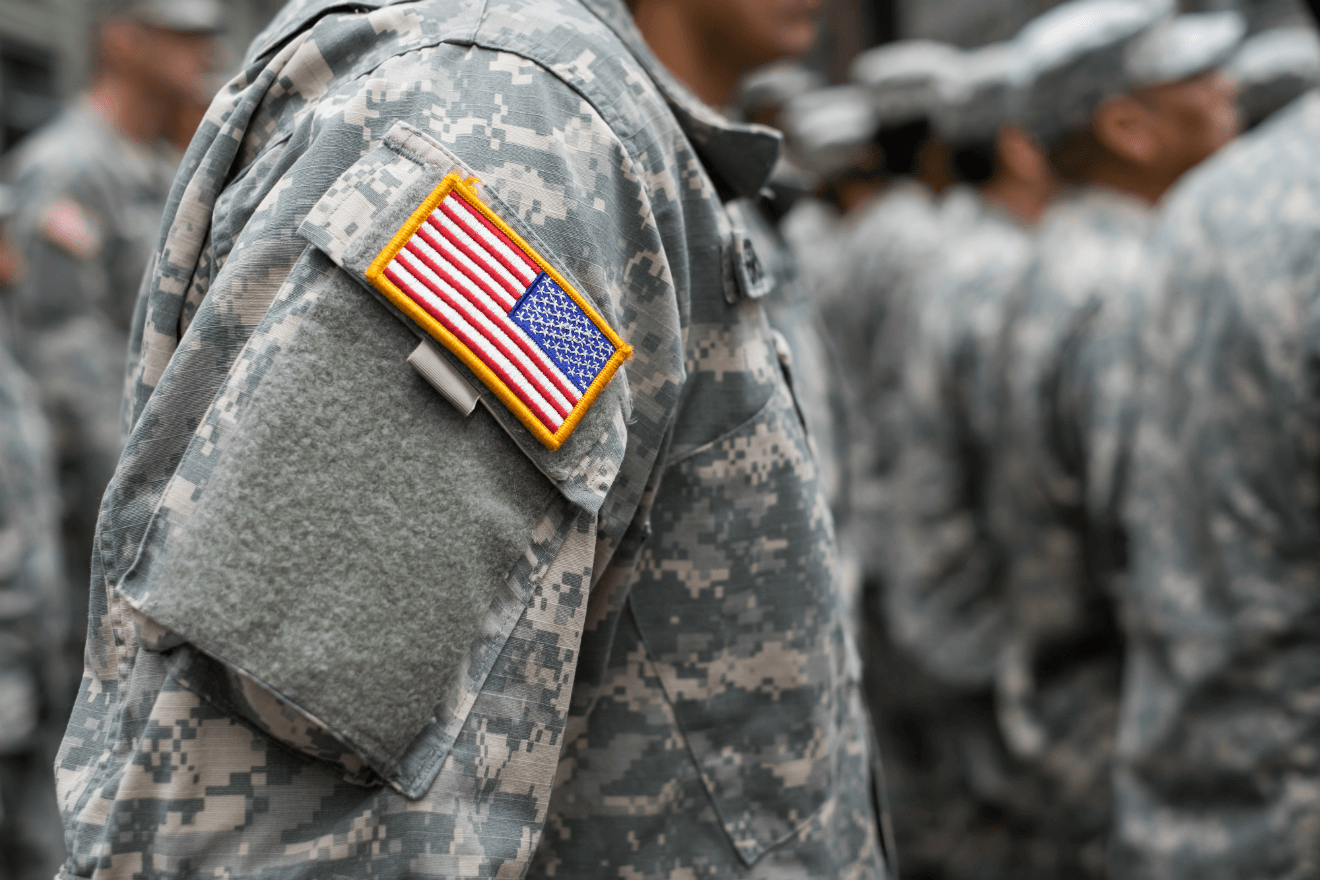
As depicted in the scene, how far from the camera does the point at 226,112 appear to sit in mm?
881

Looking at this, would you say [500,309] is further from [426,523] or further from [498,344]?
[426,523]

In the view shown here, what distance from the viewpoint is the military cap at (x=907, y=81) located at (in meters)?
4.79

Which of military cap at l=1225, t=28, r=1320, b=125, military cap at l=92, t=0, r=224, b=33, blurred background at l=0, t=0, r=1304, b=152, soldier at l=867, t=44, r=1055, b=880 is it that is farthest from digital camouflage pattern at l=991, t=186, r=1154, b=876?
blurred background at l=0, t=0, r=1304, b=152

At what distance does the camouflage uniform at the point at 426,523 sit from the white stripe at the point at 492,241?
2 cm

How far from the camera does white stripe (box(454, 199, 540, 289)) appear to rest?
0.76 metres

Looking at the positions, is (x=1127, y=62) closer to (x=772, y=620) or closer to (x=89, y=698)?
(x=772, y=620)

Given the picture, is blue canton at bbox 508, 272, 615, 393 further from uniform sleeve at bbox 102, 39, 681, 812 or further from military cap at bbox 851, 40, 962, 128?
military cap at bbox 851, 40, 962, 128

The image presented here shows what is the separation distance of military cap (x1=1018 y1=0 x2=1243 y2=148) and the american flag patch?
2.31 m

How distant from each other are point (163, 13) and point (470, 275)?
3.44 meters

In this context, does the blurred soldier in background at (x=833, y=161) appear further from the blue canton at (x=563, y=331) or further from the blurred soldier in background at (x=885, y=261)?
the blue canton at (x=563, y=331)

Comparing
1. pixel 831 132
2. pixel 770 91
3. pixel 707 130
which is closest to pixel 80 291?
pixel 707 130

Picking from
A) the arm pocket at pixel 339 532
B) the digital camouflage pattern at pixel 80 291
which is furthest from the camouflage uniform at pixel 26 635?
the arm pocket at pixel 339 532

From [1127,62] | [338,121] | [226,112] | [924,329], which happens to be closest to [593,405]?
[338,121]

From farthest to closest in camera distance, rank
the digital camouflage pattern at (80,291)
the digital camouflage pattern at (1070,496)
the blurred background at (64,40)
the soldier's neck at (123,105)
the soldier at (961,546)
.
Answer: the blurred background at (64,40) < the soldier's neck at (123,105) < the digital camouflage pattern at (80,291) < the soldier at (961,546) < the digital camouflage pattern at (1070,496)
